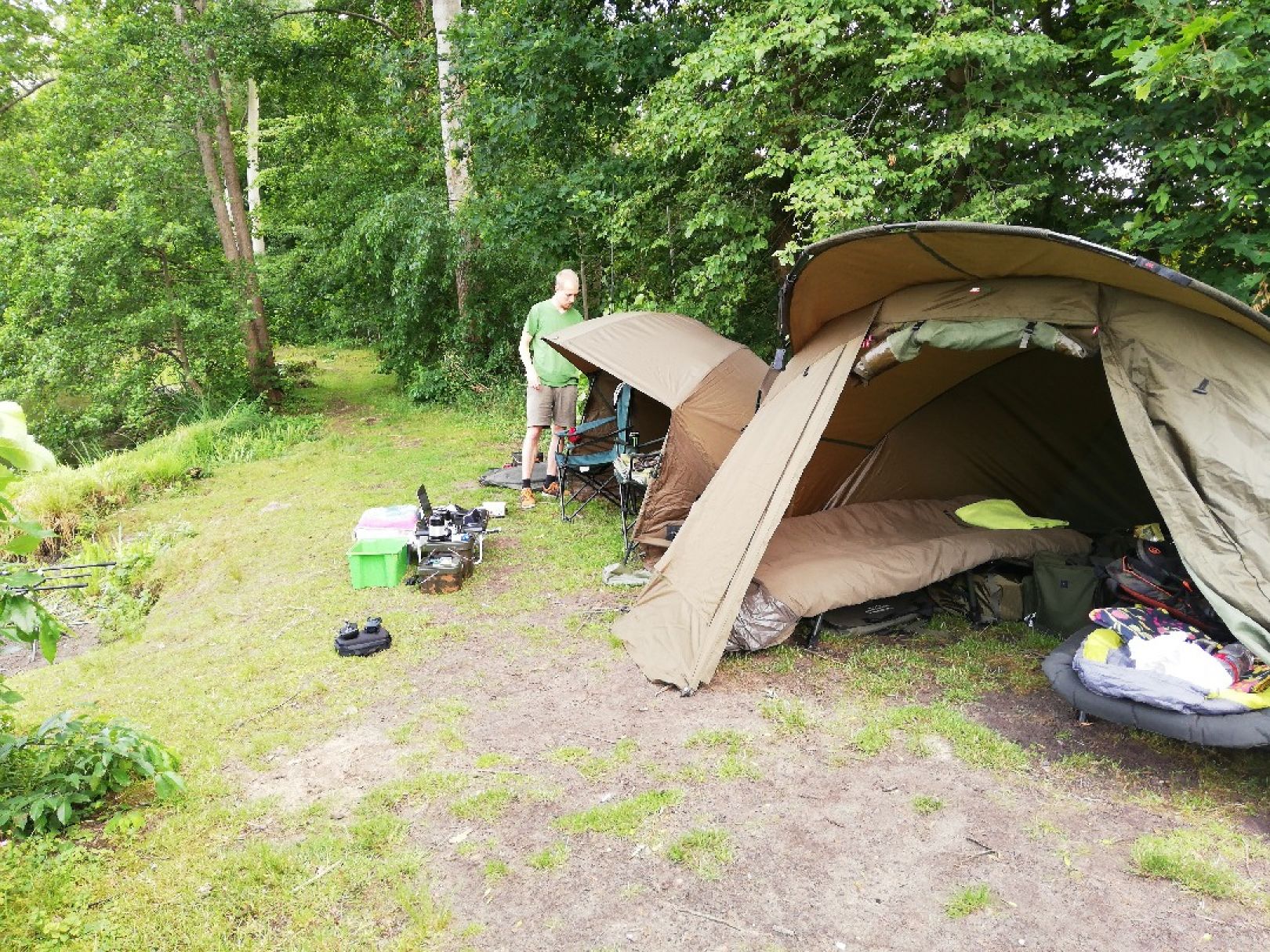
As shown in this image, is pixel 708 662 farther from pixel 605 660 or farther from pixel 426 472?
pixel 426 472

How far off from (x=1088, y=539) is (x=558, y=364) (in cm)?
412

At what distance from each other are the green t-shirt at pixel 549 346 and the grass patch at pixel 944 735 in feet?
13.4

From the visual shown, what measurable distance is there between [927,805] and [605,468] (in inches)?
186

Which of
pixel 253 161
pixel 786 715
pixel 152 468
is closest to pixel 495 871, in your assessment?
pixel 786 715

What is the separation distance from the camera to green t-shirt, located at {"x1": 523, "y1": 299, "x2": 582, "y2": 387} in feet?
22.4

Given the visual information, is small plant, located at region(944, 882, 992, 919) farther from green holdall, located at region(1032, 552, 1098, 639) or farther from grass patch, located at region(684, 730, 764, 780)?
green holdall, located at region(1032, 552, 1098, 639)

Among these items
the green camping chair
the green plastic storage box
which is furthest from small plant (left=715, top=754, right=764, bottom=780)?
the green plastic storage box

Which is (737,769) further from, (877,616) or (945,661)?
(877,616)

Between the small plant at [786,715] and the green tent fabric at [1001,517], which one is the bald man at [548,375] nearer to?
the green tent fabric at [1001,517]

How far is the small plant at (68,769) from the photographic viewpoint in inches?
111

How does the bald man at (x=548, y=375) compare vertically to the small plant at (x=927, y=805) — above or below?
above

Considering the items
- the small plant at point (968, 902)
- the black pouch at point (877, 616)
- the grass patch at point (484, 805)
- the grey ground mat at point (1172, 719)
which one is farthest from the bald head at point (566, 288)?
the small plant at point (968, 902)

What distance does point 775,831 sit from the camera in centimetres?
291

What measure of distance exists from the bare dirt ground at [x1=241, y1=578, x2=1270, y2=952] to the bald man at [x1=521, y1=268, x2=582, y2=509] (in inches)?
130
